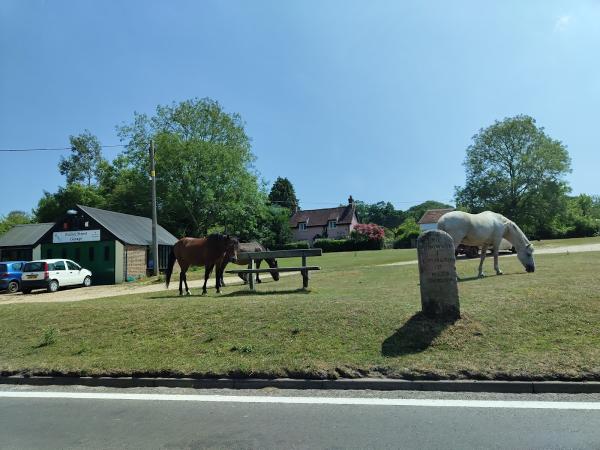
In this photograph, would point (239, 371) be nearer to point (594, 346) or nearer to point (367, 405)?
point (367, 405)

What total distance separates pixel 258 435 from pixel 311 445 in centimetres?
66

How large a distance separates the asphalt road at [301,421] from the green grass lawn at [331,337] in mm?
731

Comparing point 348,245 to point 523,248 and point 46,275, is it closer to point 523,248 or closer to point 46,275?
point 46,275

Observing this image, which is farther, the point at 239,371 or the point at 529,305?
the point at 529,305

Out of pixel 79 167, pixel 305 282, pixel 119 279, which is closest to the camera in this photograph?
pixel 305 282

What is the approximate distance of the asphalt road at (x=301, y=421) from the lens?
4.77m

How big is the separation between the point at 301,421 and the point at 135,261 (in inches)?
1183

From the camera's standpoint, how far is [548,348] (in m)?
7.36

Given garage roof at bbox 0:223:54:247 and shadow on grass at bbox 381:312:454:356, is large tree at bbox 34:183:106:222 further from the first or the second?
shadow on grass at bbox 381:312:454:356

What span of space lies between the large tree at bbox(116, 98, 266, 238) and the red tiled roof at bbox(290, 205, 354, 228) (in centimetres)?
3459

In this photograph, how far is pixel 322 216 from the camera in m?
87.8

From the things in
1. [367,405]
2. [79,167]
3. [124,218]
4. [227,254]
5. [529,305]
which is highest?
[79,167]

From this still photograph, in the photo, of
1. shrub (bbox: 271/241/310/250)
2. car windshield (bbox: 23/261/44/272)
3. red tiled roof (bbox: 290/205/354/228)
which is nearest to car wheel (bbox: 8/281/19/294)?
car windshield (bbox: 23/261/44/272)

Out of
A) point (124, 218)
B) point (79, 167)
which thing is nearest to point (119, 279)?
point (124, 218)
